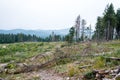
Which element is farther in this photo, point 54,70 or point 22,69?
point 22,69

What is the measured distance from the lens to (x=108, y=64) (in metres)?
14.6

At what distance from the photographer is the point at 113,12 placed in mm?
61500

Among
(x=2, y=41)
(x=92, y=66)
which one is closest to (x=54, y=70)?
(x=92, y=66)

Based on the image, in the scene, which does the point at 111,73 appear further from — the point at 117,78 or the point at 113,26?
the point at 113,26

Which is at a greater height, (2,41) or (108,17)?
(108,17)

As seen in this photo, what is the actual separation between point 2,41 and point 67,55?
9817cm

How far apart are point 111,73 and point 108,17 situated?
50.1m

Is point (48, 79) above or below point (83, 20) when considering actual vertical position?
below

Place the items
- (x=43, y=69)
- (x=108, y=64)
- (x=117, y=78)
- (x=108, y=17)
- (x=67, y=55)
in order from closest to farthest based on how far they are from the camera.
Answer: (x=117, y=78), (x=108, y=64), (x=43, y=69), (x=67, y=55), (x=108, y=17)

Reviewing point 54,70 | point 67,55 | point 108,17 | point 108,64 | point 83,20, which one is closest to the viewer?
point 108,64

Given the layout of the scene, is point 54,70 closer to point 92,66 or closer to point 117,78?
point 92,66

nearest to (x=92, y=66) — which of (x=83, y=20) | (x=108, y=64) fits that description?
(x=108, y=64)

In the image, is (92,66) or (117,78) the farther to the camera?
(92,66)

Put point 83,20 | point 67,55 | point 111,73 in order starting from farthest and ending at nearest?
point 83,20, point 67,55, point 111,73
